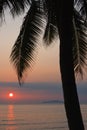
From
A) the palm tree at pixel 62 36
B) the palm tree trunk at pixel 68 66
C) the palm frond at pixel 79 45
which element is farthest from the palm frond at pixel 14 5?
the palm frond at pixel 79 45

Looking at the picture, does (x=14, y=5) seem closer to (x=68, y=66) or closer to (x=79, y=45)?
(x=68, y=66)

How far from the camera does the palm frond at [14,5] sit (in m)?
7.88

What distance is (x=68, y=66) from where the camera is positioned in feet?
23.2

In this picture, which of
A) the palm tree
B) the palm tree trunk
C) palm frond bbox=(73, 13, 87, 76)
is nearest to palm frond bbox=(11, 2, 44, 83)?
the palm tree

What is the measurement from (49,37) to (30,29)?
6.26 feet

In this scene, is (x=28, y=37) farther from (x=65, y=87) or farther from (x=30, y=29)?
(x=65, y=87)

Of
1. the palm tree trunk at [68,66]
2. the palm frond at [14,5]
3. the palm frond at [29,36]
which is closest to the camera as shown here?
the palm tree trunk at [68,66]

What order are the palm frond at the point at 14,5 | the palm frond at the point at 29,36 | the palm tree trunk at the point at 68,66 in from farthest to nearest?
the palm frond at the point at 29,36 → the palm frond at the point at 14,5 → the palm tree trunk at the point at 68,66

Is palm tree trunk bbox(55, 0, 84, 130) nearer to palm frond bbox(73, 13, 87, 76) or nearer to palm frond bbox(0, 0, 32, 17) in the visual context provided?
palm frond bbox(0, 0, 32, 17)

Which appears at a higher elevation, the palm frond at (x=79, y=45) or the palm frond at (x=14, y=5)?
the palm frond at (x=14, y=5)

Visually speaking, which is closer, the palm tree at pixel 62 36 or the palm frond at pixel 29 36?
the palm tree at pixel 62 36

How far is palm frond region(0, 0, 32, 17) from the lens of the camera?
7.88 m

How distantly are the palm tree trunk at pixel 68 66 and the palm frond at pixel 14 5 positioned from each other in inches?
42.6

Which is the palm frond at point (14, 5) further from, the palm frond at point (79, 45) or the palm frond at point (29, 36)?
the palm frond at point (79, 45)
